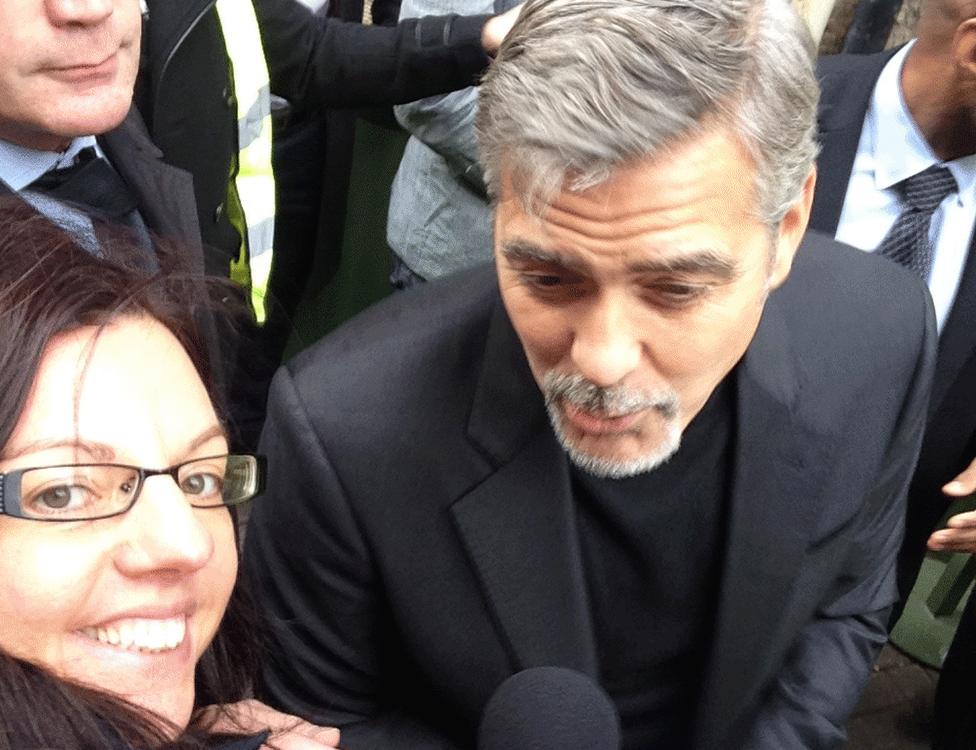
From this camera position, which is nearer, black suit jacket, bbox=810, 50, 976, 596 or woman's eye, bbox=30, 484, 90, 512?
woman's eye, bbox=30, 484, 90, 512

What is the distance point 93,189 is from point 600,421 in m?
0.98

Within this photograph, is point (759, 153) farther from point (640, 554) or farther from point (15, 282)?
point (15, 282)

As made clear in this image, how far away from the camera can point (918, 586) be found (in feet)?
12.8

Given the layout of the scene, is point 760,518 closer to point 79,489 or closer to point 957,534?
point 957,534

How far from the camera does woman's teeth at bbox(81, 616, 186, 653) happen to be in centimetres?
125

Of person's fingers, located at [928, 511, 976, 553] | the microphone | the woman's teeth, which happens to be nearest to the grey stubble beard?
the microphone

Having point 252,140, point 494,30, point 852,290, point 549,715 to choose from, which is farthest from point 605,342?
point 252,140

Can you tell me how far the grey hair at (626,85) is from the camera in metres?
1.37

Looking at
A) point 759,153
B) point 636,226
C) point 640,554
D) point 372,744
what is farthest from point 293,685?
point 759,153

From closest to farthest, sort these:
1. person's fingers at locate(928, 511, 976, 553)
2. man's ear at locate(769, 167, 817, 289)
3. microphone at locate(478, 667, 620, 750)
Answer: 1. microphone at locate(478, 667, 620, 750)
2. man's ear at locate(769, 167, 817, 289)
3. person's fingers at locate(928, 511, 976, 553)

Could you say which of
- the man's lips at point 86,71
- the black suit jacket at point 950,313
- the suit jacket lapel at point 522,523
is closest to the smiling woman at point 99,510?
the suit jacket lapel at point 522,523

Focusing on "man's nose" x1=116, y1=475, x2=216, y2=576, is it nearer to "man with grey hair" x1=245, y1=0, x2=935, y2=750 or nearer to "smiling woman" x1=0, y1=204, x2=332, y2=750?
"smiling woman" x1=0, y1=204, x2=332, y2=750

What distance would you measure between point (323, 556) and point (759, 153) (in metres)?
0.80

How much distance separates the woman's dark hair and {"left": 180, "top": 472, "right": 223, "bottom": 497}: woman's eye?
6.4 inches
